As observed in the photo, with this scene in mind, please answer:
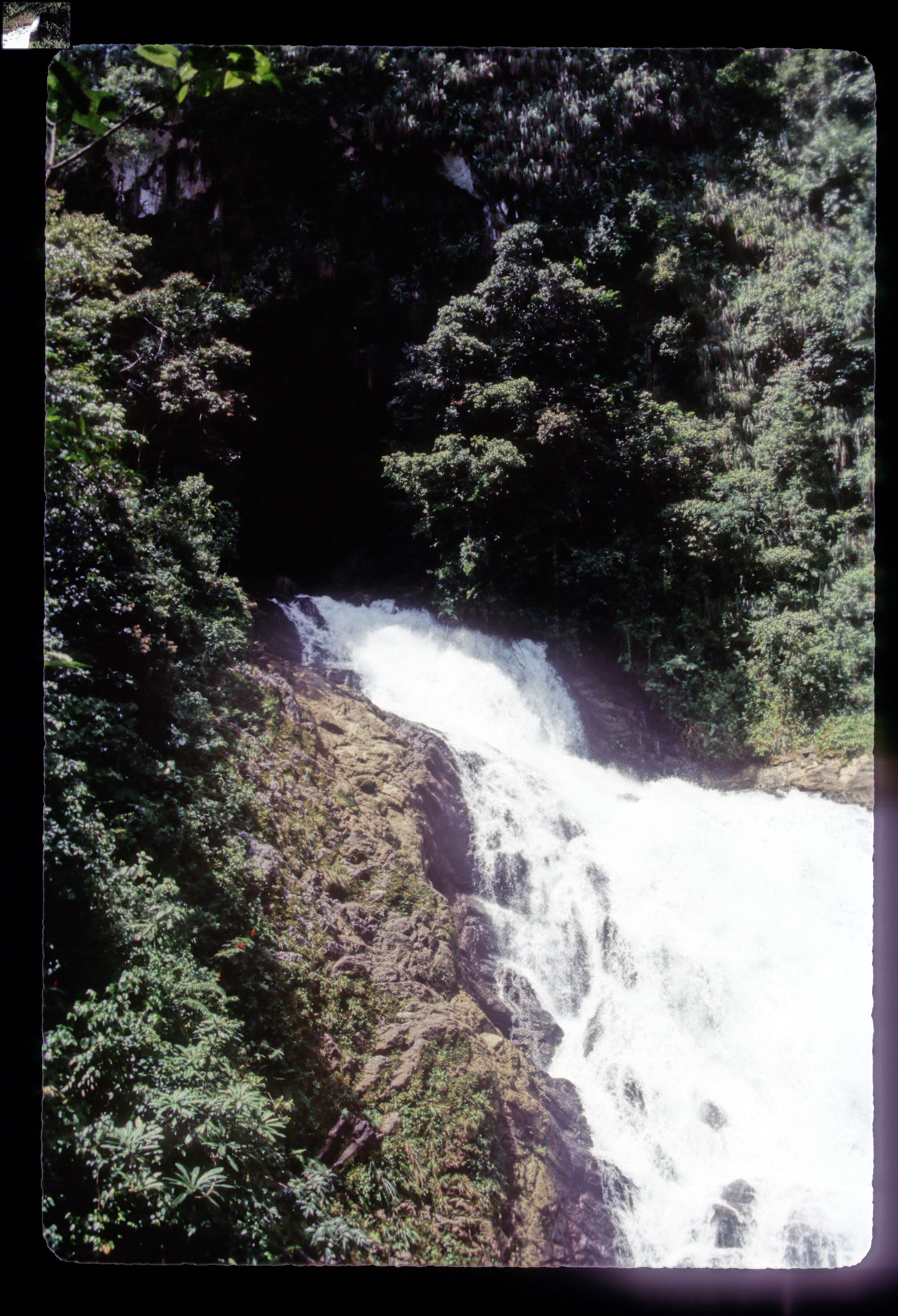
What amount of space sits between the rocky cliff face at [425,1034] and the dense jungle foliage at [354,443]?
189mm

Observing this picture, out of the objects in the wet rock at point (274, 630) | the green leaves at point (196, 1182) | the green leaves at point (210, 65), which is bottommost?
the green leaves at point (196, 1182)

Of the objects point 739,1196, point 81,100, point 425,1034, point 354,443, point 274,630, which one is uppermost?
point 81,100

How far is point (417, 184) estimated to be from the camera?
11.9 feet

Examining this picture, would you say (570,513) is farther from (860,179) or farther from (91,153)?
(91,153)

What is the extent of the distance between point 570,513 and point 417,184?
2.03m

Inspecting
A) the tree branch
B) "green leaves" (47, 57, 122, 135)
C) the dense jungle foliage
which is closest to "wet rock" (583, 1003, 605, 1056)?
the dense jungle foliage

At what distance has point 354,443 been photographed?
12.1 feet

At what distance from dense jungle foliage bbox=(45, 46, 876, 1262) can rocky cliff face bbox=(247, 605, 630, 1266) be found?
0.19 meters

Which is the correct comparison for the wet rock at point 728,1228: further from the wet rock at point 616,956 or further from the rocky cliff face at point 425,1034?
the wet rock at point 616,956

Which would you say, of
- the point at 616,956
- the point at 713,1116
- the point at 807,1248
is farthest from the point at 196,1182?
the point at 807,1248

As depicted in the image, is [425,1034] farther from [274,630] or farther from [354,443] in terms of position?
[354,443]

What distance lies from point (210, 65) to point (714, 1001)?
14.3 ft

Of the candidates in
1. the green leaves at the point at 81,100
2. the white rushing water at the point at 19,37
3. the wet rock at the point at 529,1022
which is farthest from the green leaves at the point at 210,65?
the wet rock at the point at 529,1022

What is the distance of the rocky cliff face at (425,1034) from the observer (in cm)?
276
